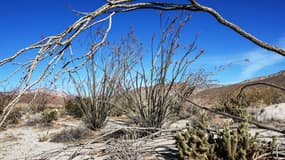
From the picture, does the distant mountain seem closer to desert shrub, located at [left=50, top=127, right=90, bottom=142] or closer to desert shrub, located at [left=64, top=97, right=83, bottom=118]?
desert shrub, located at [left=64, top=97, right=83, bottom=118]

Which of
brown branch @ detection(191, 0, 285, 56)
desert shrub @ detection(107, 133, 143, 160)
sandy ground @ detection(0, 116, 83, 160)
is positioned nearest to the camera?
brown branch @ detection(191, 0, 285, 56)

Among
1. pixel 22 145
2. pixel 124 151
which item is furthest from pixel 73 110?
pixel 124 151

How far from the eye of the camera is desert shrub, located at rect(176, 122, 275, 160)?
3143 millimetres

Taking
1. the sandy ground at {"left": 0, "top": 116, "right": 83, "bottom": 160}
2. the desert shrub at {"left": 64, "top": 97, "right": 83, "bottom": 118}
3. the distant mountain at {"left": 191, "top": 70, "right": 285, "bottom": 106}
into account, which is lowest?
the sandy ground at {"left": 0, "top": 116, "right": 83, "bottom": 160}

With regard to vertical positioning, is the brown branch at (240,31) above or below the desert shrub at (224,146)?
above

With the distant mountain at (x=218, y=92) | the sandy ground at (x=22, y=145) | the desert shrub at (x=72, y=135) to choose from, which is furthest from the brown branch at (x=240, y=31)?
the distant mountain at (x=218, y=92)

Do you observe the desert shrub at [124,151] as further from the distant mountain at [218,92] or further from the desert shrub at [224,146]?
the distant mountain at [218,92]

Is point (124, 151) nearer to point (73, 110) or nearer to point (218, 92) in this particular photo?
point (73, 110)

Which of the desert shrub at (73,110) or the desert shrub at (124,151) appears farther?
the desert shrub at (73,110)

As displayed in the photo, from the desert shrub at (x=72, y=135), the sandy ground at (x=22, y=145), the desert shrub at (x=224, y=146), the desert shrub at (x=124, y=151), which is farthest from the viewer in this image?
the desert shrub at (x=72, y=135)

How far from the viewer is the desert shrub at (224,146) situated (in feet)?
10.3

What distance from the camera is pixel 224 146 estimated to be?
3230 millimetres

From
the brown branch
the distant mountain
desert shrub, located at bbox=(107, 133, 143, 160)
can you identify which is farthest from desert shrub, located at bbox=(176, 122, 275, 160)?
the distant mountain

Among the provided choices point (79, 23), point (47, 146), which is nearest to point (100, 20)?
point (79, 23)
